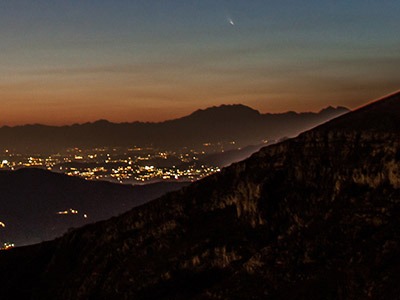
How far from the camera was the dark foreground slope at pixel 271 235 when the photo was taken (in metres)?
26.2

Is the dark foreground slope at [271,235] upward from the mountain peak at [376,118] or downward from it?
downward

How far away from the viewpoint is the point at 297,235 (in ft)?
97.9

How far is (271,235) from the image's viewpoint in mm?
32406

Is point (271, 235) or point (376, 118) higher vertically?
point (376, 118)

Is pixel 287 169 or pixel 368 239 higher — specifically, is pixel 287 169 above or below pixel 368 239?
above

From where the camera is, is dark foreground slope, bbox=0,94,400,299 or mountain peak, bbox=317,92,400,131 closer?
dark foreground slope, bbox=0,94,400,299

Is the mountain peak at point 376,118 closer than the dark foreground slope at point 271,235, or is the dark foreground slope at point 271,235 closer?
the dark foreground slope at point 271,235

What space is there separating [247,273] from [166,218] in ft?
50.3

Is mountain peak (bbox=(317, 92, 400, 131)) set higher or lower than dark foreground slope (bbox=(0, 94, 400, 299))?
higher

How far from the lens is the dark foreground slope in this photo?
26.2m

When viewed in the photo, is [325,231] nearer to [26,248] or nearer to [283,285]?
[283,285]

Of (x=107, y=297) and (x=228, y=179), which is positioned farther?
(x=228, y=179)

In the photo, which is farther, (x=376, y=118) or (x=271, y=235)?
(x=376, y=118)

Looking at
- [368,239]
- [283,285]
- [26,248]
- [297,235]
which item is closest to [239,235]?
[297,235]
